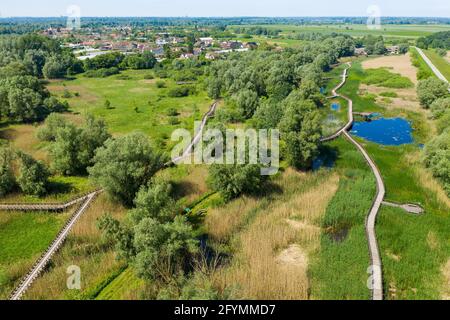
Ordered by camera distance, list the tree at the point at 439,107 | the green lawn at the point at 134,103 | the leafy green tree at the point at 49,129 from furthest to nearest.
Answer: the green lawn at the point at 134,103 → the tree at the point at 439,107 → the leafy green tree at the point at 49,129

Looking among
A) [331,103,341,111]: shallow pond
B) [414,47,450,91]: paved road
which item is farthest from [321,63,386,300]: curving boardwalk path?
[414,47,450,91]: paved road

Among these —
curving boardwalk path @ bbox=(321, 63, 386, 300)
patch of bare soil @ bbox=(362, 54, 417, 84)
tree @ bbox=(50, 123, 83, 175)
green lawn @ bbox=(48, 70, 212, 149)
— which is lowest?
curving boardwalk path @ bbox=(321, 63, 386, 300)

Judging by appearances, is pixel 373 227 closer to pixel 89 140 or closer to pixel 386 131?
pixel 386 131

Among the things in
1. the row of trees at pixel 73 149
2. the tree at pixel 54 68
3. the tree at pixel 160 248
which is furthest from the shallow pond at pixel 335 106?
the tree at pixel 54 68

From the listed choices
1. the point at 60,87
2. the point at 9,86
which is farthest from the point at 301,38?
the point at 9,86

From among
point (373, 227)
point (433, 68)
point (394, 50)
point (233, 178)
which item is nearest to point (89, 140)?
point (233, 178)

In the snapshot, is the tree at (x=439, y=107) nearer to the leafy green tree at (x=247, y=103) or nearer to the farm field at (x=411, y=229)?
the farm field at (x=411, y=229)

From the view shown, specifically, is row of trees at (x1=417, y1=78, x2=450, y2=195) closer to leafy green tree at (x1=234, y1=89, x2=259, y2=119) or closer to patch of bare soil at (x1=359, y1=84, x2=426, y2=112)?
patch of bare soil at (x1=359, y1=84, x2=426, y2=112)
